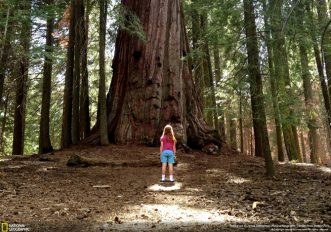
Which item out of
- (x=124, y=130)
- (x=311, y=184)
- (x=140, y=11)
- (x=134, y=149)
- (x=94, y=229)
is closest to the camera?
A: (x=94, y=229)

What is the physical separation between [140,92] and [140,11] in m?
3.40

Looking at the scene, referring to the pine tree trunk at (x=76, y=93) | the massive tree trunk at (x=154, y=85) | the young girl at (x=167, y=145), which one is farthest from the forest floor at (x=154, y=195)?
the pine tree trunk at (x=76, y=93)

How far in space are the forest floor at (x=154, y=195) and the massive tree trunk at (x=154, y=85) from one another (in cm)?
126

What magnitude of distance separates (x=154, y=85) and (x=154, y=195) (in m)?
6.51

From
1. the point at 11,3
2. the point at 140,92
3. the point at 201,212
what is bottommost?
the point at 201,212

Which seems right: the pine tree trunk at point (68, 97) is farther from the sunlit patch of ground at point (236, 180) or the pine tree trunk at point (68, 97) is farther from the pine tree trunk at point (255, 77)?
the pine tree trunk at point (255, 77)

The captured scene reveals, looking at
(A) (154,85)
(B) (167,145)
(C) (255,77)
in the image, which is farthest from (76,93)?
(C) (255,77)

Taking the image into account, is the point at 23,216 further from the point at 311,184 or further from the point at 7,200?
the point at 311,184

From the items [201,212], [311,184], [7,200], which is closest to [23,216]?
[7,200]

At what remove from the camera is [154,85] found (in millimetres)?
13312

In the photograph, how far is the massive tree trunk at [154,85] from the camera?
42.8ft

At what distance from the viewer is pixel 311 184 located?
335 inches

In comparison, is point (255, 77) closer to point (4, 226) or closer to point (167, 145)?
point (167, 145)

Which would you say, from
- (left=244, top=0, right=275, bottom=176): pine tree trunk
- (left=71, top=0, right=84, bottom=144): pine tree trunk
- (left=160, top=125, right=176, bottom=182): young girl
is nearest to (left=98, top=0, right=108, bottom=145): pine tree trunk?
(left=71, top=0, right=84, bottom=144): pine tree trunk
